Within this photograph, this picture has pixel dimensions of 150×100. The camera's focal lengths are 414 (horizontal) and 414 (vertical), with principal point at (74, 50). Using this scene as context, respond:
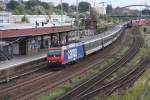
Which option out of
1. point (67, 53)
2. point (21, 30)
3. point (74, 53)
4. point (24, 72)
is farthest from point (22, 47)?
point (24, 72)

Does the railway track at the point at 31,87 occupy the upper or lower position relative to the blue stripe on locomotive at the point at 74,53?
lower

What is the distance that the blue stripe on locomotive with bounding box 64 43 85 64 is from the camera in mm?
48469

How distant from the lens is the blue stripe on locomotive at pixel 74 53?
48469 millimetres

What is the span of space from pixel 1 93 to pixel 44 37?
36.1m

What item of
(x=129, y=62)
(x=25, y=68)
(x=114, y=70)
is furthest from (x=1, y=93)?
(x=129, y=62)

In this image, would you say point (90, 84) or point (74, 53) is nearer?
point (90, 84)

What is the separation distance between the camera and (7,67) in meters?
45.3

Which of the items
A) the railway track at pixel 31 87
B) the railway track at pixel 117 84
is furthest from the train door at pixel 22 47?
the railway track at pixel 117 84

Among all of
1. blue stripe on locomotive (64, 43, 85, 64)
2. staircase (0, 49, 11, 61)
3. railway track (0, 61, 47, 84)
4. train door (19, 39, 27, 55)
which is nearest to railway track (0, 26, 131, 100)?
railway track (0, 61, 47, 84)

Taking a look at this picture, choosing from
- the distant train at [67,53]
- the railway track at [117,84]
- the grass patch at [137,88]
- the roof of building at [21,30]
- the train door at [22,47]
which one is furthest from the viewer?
the train door at [22,47]

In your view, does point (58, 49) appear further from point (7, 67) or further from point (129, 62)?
point (129, 62)

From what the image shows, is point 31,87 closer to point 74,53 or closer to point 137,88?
point 137,88

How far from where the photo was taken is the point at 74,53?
2053 inches

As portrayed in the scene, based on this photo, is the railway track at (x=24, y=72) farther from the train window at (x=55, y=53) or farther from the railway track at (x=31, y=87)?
the train window at (x=55, y=53)
